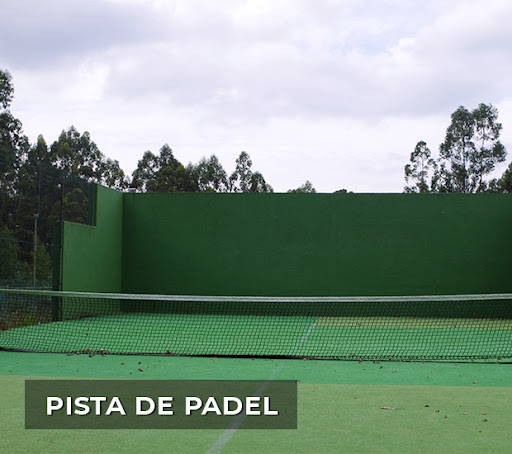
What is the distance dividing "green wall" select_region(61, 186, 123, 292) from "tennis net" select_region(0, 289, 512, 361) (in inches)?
18.0

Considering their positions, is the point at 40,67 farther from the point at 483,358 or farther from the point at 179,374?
the point at 483,358

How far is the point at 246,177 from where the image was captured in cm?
5322

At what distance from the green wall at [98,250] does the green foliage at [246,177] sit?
37.2 metres

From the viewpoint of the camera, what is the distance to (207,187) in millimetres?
50094

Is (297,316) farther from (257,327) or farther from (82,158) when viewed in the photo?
(82,158)

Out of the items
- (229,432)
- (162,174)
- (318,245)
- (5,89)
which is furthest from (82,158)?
(229,432)

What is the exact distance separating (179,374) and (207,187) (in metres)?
43.9

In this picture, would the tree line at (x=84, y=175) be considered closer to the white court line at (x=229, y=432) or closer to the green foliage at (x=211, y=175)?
the green foliage at (x=211, y=175)

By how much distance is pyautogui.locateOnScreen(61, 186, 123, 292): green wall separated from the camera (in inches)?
505

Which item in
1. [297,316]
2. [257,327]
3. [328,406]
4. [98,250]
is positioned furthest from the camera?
[297,316]

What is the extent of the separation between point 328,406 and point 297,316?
31.3ft

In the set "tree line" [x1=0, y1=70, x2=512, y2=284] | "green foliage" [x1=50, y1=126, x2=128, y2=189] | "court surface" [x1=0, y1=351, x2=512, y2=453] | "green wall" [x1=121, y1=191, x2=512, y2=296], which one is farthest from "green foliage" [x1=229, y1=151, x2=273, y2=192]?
"court surface" [x1=0, y1=351, x2=512, y2=453]

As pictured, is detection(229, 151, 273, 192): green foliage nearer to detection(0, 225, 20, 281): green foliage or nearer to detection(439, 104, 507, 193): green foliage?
detection(439, 104, 507, 193): green foliage

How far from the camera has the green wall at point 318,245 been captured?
1506cm
